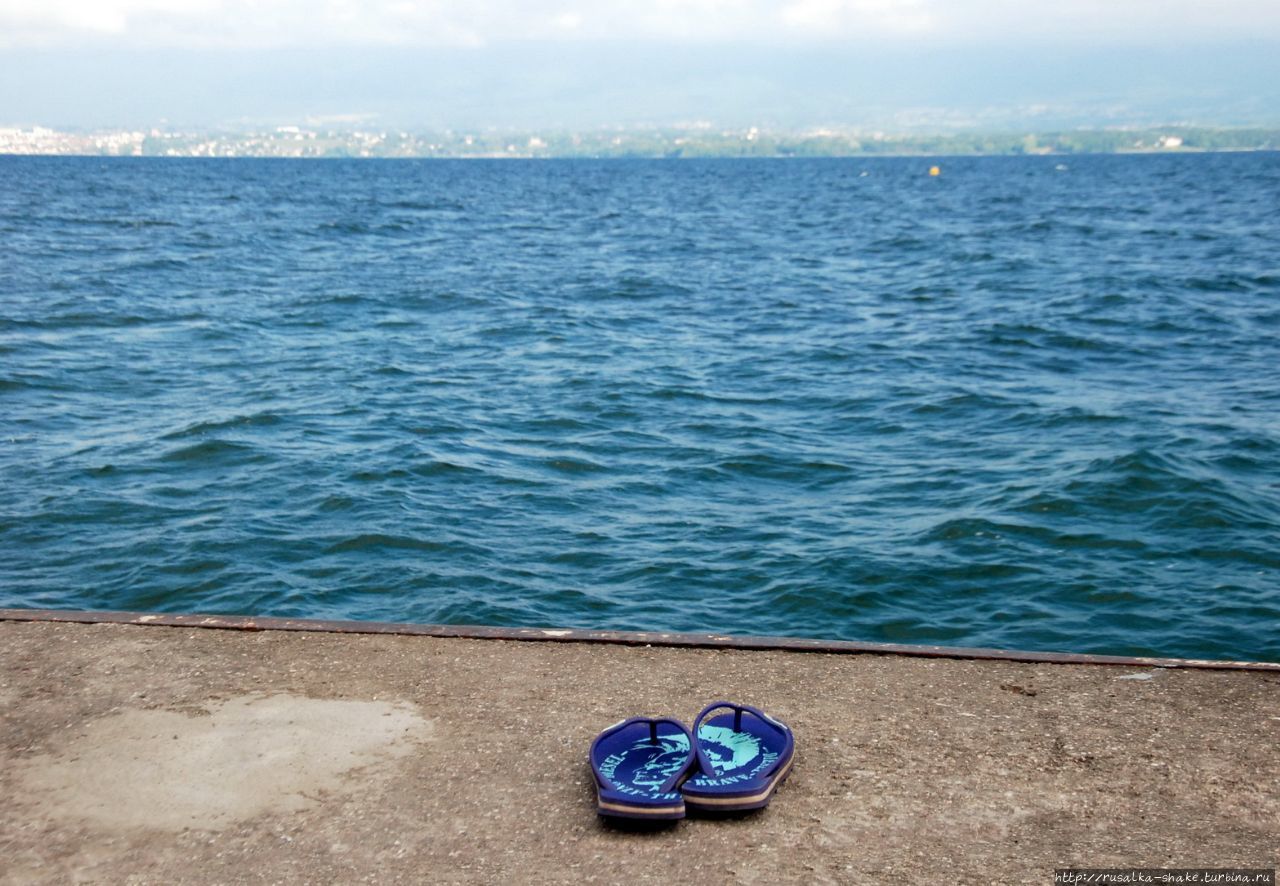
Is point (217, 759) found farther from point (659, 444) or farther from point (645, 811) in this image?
point (659, 444)

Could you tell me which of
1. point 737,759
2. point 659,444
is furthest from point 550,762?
point 659,444

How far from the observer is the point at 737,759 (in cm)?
404

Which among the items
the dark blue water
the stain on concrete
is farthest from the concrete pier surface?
the dark blue water

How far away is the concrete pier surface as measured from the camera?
3.60m

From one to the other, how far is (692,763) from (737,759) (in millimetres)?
171

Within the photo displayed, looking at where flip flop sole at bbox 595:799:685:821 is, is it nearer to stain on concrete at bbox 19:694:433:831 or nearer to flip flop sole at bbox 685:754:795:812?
flip flop sole at bbox 685:754:795:812

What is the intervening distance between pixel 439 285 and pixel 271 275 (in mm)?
3771

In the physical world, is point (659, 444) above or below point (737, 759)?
below

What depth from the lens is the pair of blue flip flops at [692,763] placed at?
147 inches

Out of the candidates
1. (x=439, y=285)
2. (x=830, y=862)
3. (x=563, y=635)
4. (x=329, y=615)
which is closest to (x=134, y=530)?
(x=329, y=615)

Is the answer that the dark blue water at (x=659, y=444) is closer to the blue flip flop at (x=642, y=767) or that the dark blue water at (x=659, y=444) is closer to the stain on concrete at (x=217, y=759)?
the stain on concrete at (x=217, y=759)

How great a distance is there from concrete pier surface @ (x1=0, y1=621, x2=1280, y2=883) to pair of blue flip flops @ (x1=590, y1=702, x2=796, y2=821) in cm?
8

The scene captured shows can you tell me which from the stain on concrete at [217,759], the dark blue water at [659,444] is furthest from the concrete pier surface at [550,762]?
the dark blue water at [659,444]

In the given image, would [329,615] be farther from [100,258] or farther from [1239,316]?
[100,258]
